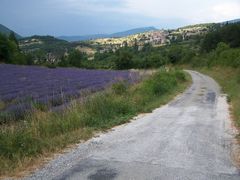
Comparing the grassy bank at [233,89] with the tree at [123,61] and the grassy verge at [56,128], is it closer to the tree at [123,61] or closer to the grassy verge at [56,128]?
the grassy verge at [56,128]

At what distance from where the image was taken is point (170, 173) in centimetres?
733

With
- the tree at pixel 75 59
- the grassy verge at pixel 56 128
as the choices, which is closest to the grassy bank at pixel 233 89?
the grassy verge at pixel 56 128

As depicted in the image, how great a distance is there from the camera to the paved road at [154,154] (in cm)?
729

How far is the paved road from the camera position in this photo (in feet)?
23.9

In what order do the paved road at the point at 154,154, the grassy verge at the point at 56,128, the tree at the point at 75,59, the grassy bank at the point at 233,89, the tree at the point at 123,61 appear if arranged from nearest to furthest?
1. the paved road at the point at 154,154
2. the grassy verge at the point at 56,128
3. the grassy bank at the point at 233,89
4. the tree at the point at 75,59
5. the tree at the point at 123,61

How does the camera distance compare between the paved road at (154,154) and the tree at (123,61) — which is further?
the tree at (123,61)

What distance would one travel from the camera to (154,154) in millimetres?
8812

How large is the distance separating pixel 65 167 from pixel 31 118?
4.05m

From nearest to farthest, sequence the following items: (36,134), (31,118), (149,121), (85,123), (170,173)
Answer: (170,173) → (36,134) → (31,118) → (85,123) → (149,121)

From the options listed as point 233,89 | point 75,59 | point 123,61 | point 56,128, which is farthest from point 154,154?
point 75,59

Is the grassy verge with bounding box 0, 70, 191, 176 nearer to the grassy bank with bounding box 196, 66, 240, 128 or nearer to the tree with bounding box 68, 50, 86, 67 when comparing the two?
the grassy bank with bounding box 196, 66, 240, 128

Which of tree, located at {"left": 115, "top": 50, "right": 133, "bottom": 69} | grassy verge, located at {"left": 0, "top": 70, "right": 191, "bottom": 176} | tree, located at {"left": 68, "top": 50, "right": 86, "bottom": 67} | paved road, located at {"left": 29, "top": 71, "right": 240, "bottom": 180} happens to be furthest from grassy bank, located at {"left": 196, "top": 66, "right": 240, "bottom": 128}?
tree, located at {"left": 68, "top": 50, "right": 86, "bottom": 67}

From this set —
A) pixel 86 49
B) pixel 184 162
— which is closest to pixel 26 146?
pixel 184 162

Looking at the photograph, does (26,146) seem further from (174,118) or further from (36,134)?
(174,118)
